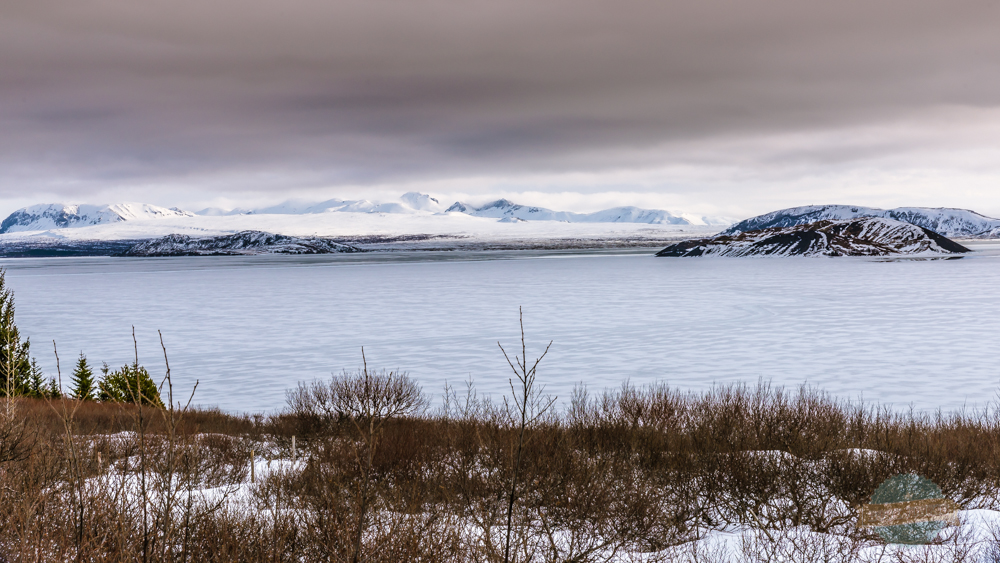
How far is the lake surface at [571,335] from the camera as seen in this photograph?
35875 mm

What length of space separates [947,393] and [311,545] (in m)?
30.8

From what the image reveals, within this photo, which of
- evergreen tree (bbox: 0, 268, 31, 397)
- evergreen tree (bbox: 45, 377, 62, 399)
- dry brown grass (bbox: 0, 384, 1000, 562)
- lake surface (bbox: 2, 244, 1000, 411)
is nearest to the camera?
dry brown grass (bbox: 0, 384, 1000, 562)

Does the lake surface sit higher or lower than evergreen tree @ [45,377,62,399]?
lower

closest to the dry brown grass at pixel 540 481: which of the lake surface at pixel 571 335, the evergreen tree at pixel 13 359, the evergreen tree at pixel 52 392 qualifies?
the evergreen tree at pixel 52 392

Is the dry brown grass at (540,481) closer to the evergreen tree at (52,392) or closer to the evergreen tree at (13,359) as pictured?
the evergreen tree at (52,392)

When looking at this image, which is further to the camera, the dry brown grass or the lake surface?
the lake surface

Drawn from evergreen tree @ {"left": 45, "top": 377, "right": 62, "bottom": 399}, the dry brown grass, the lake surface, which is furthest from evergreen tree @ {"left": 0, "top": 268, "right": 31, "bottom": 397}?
the lake surface

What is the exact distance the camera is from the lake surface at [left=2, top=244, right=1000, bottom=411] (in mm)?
35875

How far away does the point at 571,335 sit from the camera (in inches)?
2009

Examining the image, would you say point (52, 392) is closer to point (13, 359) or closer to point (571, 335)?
point (13, 359)

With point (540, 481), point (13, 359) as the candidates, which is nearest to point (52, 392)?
point (13, 359)

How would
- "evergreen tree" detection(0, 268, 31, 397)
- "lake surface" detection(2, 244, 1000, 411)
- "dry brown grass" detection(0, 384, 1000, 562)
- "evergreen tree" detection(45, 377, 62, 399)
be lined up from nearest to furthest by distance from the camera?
"dry brown grass" detection(0, 384, 1000, 562), "evergreen tree" detection(45, 377, 62, 399), "evergreen tree" detection(0, 268, 31, 397), "lake surface" detection(2, 244, 1000, 411)

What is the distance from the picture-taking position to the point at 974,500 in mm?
15648

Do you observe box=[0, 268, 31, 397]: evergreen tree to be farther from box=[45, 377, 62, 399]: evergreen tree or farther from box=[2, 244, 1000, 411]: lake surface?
box=[2, 244, 1000, 411]: lake surface
